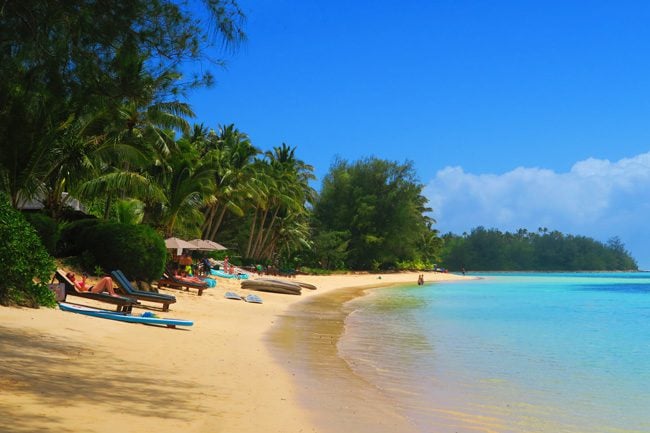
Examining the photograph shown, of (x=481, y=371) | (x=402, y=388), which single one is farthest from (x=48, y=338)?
(x=481, y=371)

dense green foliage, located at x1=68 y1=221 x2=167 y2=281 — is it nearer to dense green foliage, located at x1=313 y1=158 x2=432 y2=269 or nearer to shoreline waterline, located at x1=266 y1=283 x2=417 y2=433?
shoreline waterline, located at x1=266 y1=283 x2=417 y2=433

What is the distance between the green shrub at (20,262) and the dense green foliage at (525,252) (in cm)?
12180

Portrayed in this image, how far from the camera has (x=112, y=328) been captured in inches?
403

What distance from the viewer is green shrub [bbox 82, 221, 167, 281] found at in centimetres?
1741

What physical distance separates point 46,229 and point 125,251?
2.19 m

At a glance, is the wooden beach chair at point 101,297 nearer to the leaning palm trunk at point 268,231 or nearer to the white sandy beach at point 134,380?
the white sandy beach at point 134,380

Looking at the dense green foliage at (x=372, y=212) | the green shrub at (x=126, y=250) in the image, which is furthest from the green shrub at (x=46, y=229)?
the dense green foliage at (x=372, y=212)

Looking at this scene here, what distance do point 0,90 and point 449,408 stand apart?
673 cm

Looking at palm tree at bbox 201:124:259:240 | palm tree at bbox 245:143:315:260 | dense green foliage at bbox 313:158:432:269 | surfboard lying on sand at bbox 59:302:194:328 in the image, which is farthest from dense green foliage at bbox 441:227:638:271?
surfboard lying on sand at bbox 59:302:194:328

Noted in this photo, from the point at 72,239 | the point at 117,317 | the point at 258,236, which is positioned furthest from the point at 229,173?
the point at 117,317

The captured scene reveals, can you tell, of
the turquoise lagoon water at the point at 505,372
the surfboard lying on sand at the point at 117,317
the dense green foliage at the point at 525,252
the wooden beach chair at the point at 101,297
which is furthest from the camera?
the dense green foliage at the point at 525,252

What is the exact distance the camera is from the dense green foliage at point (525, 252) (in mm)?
138250

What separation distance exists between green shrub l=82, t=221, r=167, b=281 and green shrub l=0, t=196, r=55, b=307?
6.32 meters

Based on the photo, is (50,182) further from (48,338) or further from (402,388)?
(402,388)
